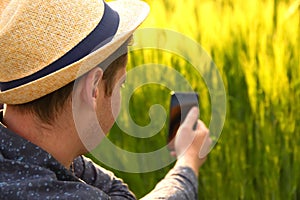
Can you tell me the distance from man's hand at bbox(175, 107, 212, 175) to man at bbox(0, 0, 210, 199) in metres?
0.49

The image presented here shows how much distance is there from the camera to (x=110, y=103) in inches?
72.9

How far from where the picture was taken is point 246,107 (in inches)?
107

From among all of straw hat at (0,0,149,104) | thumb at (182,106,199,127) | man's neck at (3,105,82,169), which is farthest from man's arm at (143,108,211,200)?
straw hat at (0,0,149,104)

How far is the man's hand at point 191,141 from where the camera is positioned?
227 cm

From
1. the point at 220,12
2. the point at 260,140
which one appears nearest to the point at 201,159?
the point at 260,140

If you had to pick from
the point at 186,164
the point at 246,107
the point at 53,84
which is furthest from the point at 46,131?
the point at 246,107

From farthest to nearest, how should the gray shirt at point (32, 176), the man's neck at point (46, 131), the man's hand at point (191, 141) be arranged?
the man's hand at point (191, 141) → the man's neck at point (46, 131) → the gray shirt at point (32, 176)

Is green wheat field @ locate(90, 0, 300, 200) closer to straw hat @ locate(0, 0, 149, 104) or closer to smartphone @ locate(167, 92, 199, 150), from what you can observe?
smartphone @ locate(167, 92, 199, 150)

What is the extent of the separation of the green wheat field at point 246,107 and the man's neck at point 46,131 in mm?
931

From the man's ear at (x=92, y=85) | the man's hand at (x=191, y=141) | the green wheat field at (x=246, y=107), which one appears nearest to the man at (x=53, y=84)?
the man's ear at (x=92, y=85)

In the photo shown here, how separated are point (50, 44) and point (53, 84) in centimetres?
9

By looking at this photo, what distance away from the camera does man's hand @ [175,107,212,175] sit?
2.27 meters

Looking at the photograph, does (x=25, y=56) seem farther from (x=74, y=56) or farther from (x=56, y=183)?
(x=56, y=183)

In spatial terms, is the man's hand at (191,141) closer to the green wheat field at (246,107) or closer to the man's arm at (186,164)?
the man's arm at (186,164)
